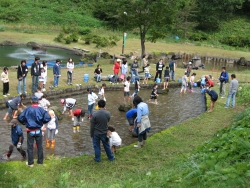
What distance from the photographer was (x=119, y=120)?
1446 cm

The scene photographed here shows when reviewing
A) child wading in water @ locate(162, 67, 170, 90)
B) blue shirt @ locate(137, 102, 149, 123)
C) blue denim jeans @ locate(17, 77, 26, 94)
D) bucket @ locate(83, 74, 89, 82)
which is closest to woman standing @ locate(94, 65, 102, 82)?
bucket @ locate(83, 74, 89, 82)

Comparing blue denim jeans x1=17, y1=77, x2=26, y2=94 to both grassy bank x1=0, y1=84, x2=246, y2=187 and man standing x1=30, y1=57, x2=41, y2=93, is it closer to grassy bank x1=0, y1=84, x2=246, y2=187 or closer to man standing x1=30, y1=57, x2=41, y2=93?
man standing x1=30, y1=57, x2=41, y2=93

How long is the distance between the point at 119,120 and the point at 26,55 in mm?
20084

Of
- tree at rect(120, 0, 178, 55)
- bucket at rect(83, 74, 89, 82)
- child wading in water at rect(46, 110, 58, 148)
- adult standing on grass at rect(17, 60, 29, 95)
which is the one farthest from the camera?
tree at rect(120, 0, 178, 55)

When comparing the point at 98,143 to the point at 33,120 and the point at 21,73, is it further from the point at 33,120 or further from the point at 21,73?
the point at 21,73

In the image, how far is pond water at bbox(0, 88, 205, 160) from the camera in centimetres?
1112

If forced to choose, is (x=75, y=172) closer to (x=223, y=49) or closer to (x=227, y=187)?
(x=227, y=187)

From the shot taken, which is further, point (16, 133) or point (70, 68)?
point (70, 68)

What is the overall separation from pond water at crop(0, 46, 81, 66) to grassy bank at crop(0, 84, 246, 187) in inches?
775

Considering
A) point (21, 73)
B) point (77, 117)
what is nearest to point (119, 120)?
point (77, 117)

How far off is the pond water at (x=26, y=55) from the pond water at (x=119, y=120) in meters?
12.8

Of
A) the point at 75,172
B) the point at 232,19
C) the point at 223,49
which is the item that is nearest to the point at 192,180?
the point at 75,172

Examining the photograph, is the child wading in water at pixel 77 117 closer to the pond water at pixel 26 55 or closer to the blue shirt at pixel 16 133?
the blue shirt at pixel 16 133

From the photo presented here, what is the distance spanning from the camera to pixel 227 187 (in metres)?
5.45
